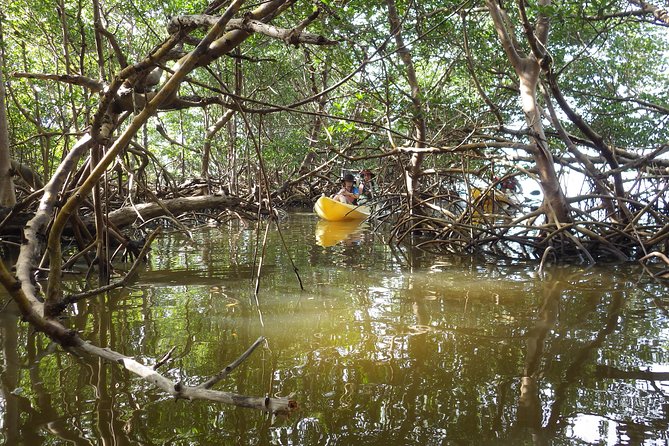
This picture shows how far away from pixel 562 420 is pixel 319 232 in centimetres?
692

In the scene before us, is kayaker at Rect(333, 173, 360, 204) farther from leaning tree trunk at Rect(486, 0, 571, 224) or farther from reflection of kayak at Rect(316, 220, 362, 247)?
leaning tree trunk at Rect(486, 0, 571, 224)

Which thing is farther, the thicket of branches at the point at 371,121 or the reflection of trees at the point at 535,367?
the thicket of branches at the point at 371,121

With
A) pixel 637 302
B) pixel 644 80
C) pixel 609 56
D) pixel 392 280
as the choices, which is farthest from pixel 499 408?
pixel 644 80

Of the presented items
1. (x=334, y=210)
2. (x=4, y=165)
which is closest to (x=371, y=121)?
(x=4, y=165)

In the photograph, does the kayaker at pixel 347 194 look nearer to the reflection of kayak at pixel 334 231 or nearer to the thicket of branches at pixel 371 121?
the reflection of kayak at pixel 334 231

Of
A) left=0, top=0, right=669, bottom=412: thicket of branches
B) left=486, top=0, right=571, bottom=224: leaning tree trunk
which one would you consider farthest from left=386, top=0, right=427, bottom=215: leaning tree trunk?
left=486, top=0, right=571, bottom=224: leaning tree trunk

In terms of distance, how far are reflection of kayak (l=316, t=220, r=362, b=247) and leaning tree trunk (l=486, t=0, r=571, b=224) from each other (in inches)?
111

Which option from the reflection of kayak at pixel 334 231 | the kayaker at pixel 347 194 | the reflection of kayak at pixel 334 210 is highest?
→ the kayaker at pixel 347 194

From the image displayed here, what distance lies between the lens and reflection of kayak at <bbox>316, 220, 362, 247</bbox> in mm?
7417

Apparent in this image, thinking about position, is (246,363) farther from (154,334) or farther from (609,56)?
Answer: (609,56)

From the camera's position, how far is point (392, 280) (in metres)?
4.35

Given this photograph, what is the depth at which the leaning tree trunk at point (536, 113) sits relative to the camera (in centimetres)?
512

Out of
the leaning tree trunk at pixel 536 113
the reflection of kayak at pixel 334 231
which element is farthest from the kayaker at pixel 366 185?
the leaning tree trunk at pixel 536 113

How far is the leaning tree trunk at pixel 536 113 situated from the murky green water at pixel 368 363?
1.10m
